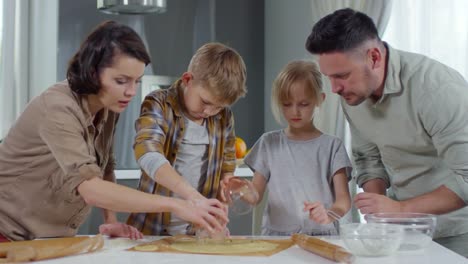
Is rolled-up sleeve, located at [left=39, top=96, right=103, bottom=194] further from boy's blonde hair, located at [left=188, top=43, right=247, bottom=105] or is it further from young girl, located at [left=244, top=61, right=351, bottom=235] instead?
young girl, located at [left=244, top=61, right=351, bottom=235]

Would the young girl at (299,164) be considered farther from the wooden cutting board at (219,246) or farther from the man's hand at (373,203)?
the wooden cutting board at (219,246)

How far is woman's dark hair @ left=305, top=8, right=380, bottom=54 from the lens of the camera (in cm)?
218

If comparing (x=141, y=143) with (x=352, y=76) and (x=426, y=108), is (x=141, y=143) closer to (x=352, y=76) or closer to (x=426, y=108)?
(x=352, y=76)

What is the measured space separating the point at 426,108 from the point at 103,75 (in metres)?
0.92

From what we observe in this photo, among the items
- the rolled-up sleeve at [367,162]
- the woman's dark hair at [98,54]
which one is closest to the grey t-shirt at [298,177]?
the rolled-up sleeve at [367,162]

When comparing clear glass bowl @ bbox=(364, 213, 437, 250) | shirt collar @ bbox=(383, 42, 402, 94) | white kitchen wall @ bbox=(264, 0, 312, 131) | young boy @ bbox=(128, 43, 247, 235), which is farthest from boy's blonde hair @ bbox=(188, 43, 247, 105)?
white kitchen wall @ bbox=(264, 0, 312, 131)

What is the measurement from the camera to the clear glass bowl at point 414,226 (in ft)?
5.95

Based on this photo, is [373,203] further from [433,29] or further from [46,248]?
[433,29]

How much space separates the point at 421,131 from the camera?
2.20m

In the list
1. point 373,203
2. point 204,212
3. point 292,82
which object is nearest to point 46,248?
point 204,212

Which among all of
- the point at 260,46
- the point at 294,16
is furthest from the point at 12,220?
the point at 260,46

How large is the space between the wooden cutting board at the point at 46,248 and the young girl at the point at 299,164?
76cm

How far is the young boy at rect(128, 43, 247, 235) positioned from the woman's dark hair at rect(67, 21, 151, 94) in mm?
264

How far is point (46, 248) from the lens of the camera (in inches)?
66.0
